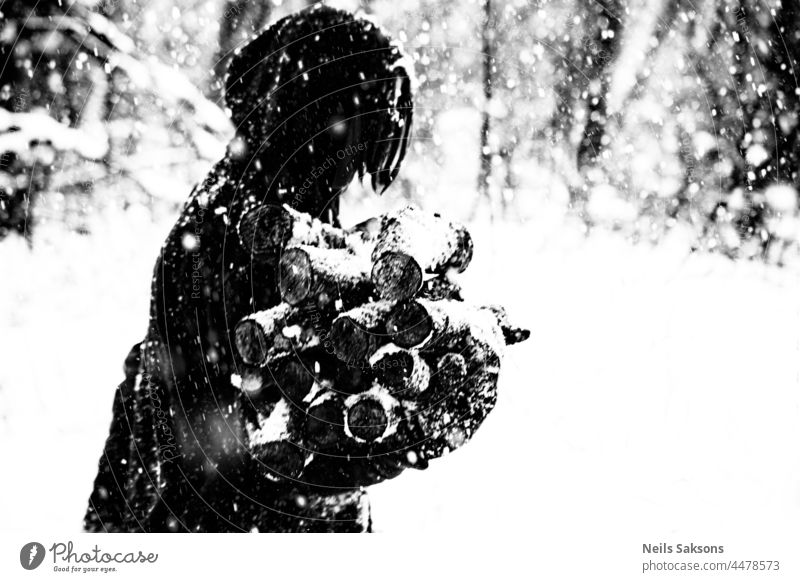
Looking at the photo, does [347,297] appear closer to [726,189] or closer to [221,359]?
[221,359]

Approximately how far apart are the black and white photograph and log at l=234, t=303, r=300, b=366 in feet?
0.32

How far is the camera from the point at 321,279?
730 millimetres

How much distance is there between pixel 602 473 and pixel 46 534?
0.85 m

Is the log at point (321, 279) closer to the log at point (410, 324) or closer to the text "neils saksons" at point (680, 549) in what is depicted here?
the log at point (410, 324)

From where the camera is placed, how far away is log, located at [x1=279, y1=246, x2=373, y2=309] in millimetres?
725

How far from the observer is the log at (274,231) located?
746 mm

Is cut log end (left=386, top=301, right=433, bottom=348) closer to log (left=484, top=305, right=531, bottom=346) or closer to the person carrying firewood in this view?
the person carrying firewood

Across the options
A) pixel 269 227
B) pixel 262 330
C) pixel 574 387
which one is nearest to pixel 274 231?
pixel 269 227

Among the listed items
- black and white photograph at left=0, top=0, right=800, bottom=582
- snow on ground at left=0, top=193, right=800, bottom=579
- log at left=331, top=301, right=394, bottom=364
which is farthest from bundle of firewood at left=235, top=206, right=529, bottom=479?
snow on ground at left=0, top=193, right=800, bottom=579

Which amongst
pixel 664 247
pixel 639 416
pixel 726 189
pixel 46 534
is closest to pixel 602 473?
pixel 639 416

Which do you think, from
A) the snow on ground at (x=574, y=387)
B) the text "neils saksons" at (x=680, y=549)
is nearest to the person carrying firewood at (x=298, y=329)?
the snow on ground at (x=574, y=387)

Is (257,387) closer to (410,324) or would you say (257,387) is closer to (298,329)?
(298,329)

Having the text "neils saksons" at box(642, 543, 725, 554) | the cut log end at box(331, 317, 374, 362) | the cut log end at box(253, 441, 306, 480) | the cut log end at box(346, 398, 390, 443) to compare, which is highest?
the cut log end at box(331, 317, 374, 362)

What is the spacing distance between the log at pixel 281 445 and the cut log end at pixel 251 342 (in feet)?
0.21
